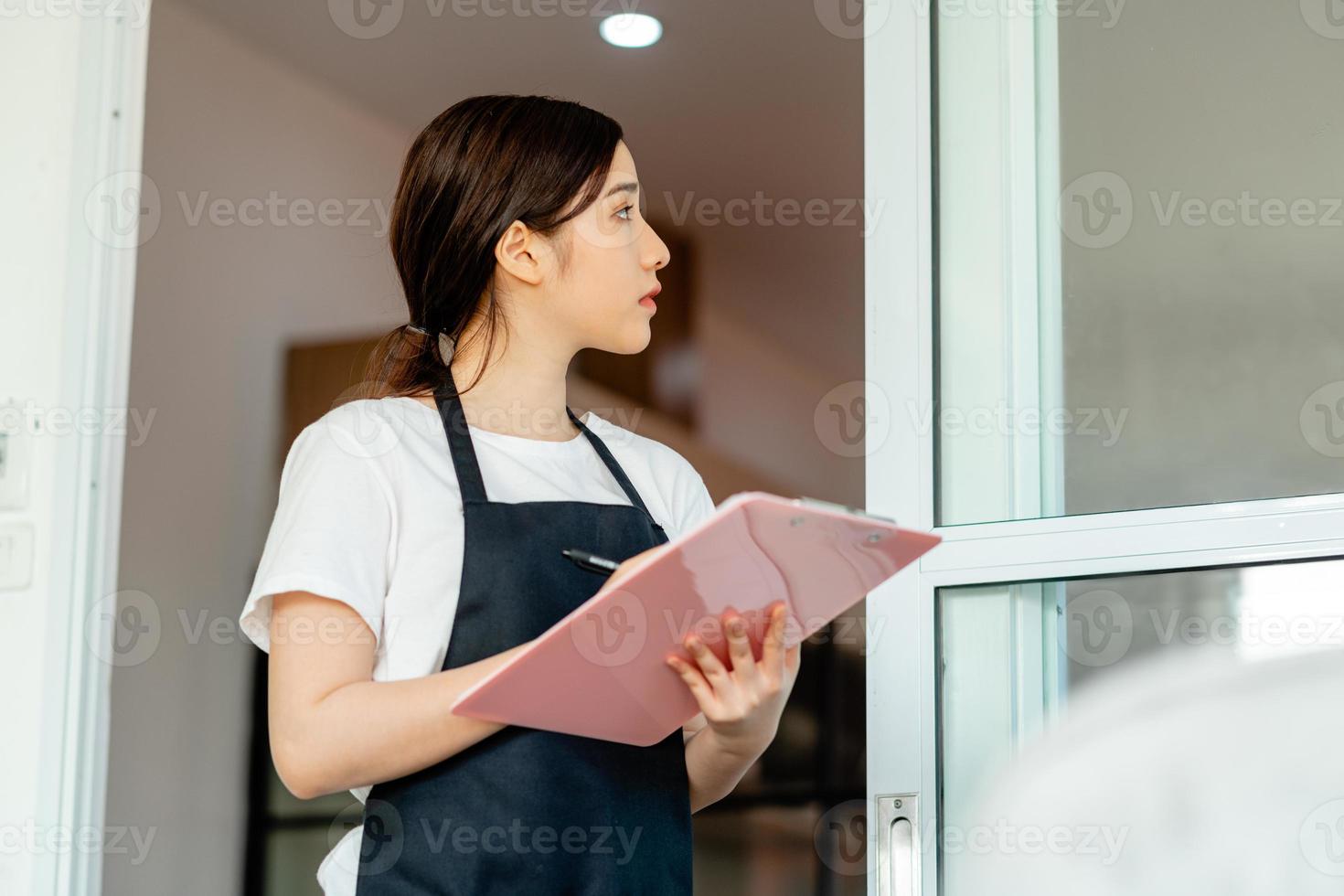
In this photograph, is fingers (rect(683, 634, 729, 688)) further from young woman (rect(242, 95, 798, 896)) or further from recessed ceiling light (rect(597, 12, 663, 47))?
recessed ceiling light (rect(597, 12, 663, 47))

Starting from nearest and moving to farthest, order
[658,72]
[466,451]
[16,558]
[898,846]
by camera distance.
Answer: [466,451]
[898,846]
[16,558]
[658,72]

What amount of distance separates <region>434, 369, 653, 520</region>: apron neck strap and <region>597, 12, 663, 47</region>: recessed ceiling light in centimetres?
153

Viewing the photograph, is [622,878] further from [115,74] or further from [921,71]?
[115,74]

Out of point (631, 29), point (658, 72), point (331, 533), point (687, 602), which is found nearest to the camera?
point (687, 602)

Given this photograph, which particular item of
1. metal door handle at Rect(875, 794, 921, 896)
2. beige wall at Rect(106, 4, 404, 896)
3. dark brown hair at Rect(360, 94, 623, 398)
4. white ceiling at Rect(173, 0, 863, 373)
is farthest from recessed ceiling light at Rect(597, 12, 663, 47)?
metal door handle at Rect(875, 794, 921, 896)

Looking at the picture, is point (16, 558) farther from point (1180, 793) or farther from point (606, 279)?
point (1180, 793)

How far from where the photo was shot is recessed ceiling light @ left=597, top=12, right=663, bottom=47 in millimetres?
2637

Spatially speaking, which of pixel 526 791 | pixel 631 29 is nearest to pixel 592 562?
pixel 526 791

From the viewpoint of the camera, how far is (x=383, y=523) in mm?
1077

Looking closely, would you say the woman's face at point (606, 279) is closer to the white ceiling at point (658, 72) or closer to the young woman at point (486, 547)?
the young woman at point (486, 547)

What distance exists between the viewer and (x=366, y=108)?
3.12 m

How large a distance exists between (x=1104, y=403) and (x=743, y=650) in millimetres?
489

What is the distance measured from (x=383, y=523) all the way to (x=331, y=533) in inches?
1.9

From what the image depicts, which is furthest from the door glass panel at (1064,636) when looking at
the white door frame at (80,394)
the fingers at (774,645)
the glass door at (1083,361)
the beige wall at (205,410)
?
the beige wall at (205,410)
